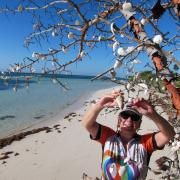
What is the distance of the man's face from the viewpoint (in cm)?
309

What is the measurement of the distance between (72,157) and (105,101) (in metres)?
8.54

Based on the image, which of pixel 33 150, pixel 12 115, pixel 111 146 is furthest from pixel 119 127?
pixel 12 115

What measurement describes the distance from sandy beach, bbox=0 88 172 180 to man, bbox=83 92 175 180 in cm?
489

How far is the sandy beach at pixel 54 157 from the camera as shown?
951cm

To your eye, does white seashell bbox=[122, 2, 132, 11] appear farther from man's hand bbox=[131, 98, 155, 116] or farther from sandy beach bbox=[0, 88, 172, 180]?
sandy beach bbox=[0, 88, 172, 180]

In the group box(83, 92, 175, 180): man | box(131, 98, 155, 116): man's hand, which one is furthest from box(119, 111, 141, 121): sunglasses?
box(131, 98, 155, 116): man's hand

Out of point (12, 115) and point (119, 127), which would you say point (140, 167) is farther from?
point (12, 115)

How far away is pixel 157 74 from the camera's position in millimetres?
1708

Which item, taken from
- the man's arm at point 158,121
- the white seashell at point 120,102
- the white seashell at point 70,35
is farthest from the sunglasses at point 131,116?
the white seashell at point 120,102

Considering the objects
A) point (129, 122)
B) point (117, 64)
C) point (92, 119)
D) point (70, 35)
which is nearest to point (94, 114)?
point (92, 119)

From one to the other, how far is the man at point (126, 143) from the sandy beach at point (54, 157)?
4.89 meters

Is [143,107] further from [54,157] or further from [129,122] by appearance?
[54,157]

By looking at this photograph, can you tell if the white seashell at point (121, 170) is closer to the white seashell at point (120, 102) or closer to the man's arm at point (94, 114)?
the man's arm at point (94, 114)

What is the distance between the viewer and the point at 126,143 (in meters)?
3.16
